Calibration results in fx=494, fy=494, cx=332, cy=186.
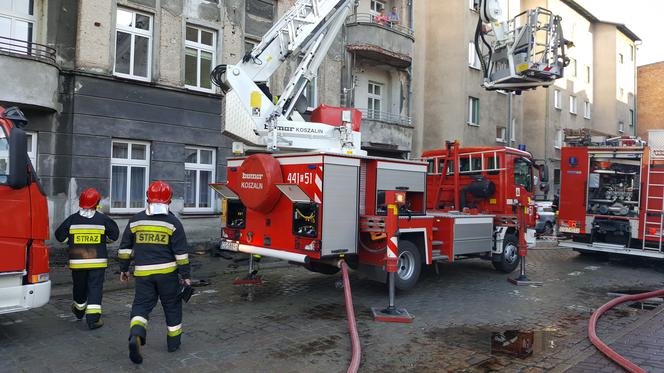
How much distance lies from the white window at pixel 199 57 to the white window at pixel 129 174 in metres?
2.24

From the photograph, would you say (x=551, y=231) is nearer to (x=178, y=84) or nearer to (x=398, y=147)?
(x=398, y=147)

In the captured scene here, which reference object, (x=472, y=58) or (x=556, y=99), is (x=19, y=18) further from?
(x=556, y=99)

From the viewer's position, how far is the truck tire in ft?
33.7

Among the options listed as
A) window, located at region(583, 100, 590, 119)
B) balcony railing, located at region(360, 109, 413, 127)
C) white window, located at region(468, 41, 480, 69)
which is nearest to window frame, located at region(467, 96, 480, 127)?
white window, located at region(468, 41, 480, 69)

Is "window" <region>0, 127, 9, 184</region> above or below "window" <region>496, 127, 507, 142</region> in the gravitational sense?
below

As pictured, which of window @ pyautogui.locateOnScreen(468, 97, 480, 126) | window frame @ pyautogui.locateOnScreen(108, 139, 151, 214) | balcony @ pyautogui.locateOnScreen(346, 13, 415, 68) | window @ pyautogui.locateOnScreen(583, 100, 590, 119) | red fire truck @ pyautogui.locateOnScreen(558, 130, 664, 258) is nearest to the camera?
red fire truck @ pyautogui.locateOnScreen(558, 130, 664, 258)

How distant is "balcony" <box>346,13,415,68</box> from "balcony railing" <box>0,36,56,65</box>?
372 inches

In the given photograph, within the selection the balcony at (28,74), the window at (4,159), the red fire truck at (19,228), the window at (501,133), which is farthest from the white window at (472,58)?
the window at (4,159)

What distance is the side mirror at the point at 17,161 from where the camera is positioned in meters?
5.04

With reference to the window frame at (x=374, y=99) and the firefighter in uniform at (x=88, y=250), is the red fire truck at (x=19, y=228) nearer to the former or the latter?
the firefighter in uniform at (x=88, y=250)

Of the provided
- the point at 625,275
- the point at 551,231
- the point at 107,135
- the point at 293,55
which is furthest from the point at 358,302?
the point at 551,231

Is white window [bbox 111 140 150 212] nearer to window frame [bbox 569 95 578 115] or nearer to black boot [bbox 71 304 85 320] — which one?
black boot [bbox 71 304 85 320]

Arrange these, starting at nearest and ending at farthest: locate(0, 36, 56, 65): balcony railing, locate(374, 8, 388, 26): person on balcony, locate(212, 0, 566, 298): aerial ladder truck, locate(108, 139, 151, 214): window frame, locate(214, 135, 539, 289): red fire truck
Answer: locate(214, 135, 539, 289): red fire truck
locate(212, 0, 566, 298): aerial ladder truck
locate(0, 36, 56, 65): balcony railing
locate(108, 139, 151, 214): window frame
locate(374, 8, 388, 26): person on balcony

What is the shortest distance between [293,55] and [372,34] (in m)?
9.23
